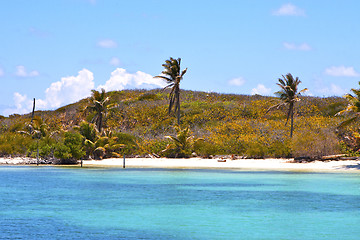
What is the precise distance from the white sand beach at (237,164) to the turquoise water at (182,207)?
7.39 m

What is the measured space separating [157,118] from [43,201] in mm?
54135

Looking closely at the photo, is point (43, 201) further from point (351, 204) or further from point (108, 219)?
point (351, 204)

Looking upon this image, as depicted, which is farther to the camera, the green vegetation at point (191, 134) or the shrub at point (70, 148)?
the shrub at point (70, 148)

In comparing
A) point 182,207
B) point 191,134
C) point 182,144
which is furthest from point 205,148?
point 182,207

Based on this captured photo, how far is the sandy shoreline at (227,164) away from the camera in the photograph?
44.1m

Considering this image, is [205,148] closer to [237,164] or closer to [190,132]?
[190,132]

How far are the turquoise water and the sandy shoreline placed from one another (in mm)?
7485

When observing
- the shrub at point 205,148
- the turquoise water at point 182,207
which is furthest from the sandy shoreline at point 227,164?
the turquoise water at point 182,207

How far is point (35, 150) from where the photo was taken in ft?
184

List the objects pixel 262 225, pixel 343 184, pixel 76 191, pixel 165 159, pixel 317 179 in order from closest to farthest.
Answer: pixel 262 225 → pixel 76 191 → pixel 343 184 → pixel 317 179 → pixel 165 159

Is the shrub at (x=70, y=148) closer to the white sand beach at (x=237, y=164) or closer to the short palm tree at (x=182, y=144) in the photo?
the white sand beach at (x=237, y=164)

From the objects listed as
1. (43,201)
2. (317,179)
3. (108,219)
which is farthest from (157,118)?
(108,219)

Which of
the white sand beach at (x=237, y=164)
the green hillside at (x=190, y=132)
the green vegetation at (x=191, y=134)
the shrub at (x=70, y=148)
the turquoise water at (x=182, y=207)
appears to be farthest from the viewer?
the shrub at (x=70, y=148)

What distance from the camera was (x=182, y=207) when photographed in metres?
22.5
